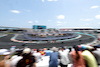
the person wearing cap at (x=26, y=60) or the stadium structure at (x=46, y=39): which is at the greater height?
the person wearing cap at (x=26, y=60)

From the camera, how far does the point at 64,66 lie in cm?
309

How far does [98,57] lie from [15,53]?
463 cm

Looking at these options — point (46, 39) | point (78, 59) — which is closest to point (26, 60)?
point (78, 59)

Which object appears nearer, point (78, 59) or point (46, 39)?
point (78, 59)


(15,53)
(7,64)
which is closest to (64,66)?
(7,64)

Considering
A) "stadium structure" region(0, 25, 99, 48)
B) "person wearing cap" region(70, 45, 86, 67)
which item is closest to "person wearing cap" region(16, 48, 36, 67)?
"person wearing cap" region(70, 45, 86, 67)

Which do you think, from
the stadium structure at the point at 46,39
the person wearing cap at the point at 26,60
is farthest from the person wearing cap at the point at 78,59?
the stadium structure at the point at 46,39

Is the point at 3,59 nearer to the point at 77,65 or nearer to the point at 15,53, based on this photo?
the point at 77,65

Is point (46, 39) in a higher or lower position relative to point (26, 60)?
lower

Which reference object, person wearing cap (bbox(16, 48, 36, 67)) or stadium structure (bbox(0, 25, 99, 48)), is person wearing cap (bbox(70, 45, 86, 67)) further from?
stadium structure (bbox(0, 25, 99, 48))

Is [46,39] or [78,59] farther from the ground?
[78,59]

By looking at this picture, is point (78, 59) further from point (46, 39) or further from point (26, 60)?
point (46, 39)

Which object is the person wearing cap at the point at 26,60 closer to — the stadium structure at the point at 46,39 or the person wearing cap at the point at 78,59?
the person wearing cap at the point at 78,59

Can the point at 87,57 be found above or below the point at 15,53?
above
